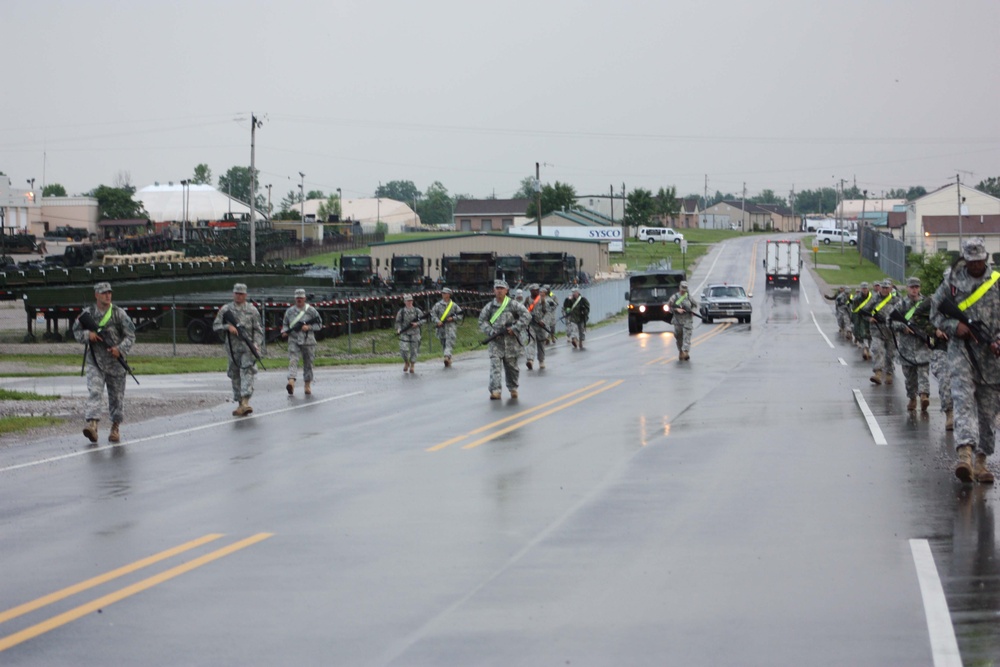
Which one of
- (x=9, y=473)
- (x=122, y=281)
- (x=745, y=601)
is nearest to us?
(x=745, y=601)

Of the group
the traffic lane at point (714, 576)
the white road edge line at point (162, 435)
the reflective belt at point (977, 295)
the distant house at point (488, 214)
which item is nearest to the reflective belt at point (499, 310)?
the white road edge line at point (162, 435)

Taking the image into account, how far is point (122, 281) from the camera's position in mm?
45656

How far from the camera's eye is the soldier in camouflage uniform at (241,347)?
18.8 metres

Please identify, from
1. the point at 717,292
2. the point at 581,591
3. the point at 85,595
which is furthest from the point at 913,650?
the point at 717,292

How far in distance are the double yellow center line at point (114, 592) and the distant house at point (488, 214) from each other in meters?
180

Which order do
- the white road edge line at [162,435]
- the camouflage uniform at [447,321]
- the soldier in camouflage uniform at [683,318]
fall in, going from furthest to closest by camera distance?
the camouflage uniform at [447,321] < the soldier in camouflage uniform at [683,318] < the white road edge line at [162,435]

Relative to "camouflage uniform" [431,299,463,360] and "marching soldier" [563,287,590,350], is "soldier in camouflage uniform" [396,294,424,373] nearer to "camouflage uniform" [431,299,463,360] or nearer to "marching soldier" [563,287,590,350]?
"camouflage uniform" [431,299,463,360]

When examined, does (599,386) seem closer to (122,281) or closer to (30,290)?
(30,290)

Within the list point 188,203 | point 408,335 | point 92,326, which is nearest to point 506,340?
point 92,326

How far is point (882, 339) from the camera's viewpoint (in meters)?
22.8

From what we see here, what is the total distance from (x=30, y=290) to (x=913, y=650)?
3633cm

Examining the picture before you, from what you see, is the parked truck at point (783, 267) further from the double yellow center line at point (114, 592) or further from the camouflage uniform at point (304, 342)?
the double yellow center line at point (114, 592)

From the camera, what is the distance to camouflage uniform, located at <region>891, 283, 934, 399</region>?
17.6m

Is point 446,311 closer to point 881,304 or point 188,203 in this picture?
point 881,304
